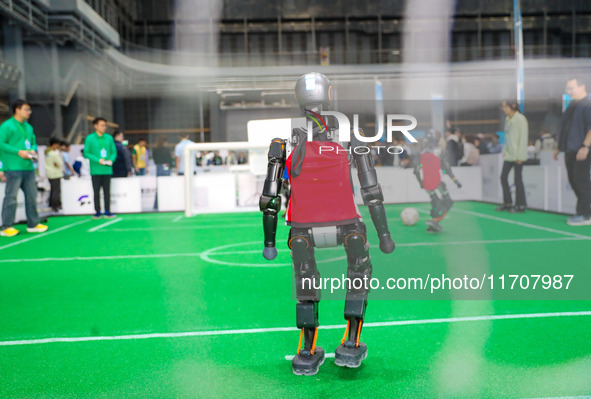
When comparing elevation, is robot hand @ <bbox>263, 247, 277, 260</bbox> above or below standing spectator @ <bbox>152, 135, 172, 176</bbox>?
below

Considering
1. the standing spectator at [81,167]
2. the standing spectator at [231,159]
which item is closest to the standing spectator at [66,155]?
the standing spectator at [81,167]

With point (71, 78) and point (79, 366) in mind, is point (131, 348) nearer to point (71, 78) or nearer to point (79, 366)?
point (79, 366)

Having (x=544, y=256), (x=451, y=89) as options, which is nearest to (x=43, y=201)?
(x=544, y=256)

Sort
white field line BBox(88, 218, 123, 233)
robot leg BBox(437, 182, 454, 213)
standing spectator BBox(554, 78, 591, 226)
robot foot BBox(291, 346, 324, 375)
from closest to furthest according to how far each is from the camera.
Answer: robot foot BBox(291, 346, 324, 375)
robot leg BBox(437, 182, 454, 213)
standing spectator BBox(554, 78, 591, 226)
white field line BBox(88, 218, 123, 233)

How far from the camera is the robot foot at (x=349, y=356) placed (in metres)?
3.02

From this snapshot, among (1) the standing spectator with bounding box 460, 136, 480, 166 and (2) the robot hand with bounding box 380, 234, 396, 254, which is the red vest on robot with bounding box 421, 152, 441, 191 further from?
(1) the standing spectator with bounding box 460, 136, 480, 166

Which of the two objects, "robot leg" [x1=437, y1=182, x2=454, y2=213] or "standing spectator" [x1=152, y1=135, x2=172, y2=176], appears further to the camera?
"standing spectator" [x1=152, y1=135, x2=172, y2=176]

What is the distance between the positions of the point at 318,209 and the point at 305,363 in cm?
89

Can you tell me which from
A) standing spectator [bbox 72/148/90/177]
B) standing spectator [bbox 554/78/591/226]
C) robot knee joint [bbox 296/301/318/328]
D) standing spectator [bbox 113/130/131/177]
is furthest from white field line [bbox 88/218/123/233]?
standing spectator [bbox 554/78/591/226]

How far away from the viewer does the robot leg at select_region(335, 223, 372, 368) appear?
9.91ft

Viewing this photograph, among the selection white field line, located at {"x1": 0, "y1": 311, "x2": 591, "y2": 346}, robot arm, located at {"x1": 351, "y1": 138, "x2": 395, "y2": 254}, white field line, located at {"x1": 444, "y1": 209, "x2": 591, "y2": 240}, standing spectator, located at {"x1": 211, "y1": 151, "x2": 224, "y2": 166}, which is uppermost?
standing spectator, located at {"x1": 211, "y1": 151, "x2": 224, "y2": 166}

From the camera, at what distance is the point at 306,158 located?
117 inches

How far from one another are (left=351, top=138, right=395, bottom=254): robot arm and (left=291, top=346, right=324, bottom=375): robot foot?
0.76 metres

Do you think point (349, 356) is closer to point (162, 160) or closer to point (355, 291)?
point (355, 291)
